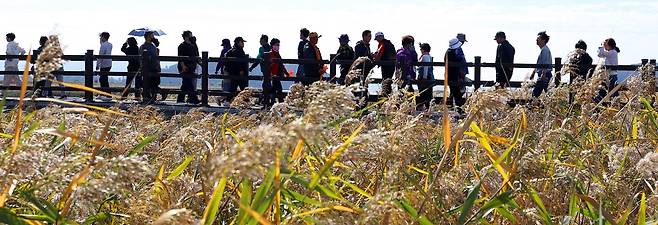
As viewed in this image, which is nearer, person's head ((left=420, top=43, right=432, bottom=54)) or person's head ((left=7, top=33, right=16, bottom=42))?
person's head ((left=420, top=43, right=432, bottom=54))

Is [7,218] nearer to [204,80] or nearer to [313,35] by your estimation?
[313,35]

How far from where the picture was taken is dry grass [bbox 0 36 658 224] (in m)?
1.63

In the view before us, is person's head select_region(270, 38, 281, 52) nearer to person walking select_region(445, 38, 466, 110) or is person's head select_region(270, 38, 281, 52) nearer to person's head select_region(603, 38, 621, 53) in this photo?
person walking select_region(445, 38, 466, 110)

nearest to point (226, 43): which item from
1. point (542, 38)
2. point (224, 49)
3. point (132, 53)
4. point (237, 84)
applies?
point (224, 49)

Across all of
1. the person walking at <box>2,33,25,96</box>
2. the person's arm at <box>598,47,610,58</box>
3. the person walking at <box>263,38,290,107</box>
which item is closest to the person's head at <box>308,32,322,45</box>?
the person walking at <box>263,38,290,107</box>

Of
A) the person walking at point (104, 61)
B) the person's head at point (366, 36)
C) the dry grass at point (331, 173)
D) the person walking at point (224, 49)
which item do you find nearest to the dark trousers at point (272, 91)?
the person walking at point (224, 49)

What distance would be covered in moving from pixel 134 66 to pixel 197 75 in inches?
55.9

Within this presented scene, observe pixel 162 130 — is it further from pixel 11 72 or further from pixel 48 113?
pixel 11 72

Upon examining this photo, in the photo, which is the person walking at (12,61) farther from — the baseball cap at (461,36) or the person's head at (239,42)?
the baseball cap at (461,36)

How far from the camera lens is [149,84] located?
1997 centimetres

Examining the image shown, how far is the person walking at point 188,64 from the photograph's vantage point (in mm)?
19500

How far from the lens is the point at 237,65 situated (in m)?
19.4

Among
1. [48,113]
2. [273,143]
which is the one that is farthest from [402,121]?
[273,143]

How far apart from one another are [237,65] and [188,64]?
1.02 metres
